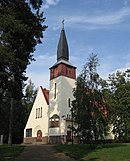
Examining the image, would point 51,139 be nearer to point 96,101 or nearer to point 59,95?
point 59,95

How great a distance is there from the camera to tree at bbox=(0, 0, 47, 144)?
1728 cm

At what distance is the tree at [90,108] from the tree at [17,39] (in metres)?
7.11

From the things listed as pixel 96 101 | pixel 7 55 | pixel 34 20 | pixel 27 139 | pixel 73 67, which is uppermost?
pixel 73 67

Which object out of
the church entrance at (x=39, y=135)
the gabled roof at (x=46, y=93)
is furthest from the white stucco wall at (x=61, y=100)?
the church entrance at (x=39, y=135)

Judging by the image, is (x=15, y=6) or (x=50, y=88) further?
(x=50, y=88)

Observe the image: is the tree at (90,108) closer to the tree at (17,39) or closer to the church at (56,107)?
the tree at (17,39)

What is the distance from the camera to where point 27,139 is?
52.5 metres

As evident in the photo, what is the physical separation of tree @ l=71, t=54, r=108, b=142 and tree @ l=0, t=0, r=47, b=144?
7110 millimetres

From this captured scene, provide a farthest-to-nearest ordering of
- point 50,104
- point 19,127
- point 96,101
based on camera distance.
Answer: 1. point 19,127
2. point 50,104
3. point 96,101

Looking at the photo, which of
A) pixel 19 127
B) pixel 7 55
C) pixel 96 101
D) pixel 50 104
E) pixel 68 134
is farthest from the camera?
pixel 19 127

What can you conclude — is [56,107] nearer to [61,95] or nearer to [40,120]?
[61,95]

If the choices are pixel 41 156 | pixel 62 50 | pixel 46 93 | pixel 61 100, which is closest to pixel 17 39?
pixel 41 156

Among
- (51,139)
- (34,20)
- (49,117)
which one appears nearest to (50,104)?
(49,117)

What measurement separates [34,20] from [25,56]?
279 centimetres
